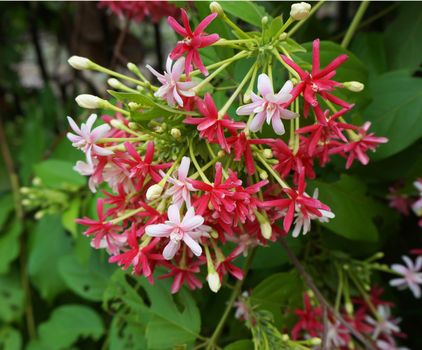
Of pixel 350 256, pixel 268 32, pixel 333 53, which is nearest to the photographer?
pixel 268 32

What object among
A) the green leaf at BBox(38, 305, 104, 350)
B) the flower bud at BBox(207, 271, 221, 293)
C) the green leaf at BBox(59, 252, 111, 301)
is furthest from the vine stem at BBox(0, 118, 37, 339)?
the flower bud at BBox(207, 271, 221, 293)

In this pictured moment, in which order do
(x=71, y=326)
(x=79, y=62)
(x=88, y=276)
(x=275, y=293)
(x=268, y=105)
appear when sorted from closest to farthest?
(x=268, y=105) → (x=79, y=62) → (x=275, y=293) → (x=88, y=276) → (x=71, y=326)

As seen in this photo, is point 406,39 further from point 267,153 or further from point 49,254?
point 49,254

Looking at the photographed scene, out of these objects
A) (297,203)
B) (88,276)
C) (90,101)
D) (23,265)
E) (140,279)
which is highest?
(90,101)

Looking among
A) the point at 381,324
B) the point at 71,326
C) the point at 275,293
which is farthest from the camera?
the point at 71,326

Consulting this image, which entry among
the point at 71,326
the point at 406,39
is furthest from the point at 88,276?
the point at 406,39

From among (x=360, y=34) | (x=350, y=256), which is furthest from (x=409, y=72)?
(x=350, y=256)

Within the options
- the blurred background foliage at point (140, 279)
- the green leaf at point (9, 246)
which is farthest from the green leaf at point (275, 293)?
the green leaf at point (9, 246)

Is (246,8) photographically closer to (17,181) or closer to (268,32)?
(268,32)
